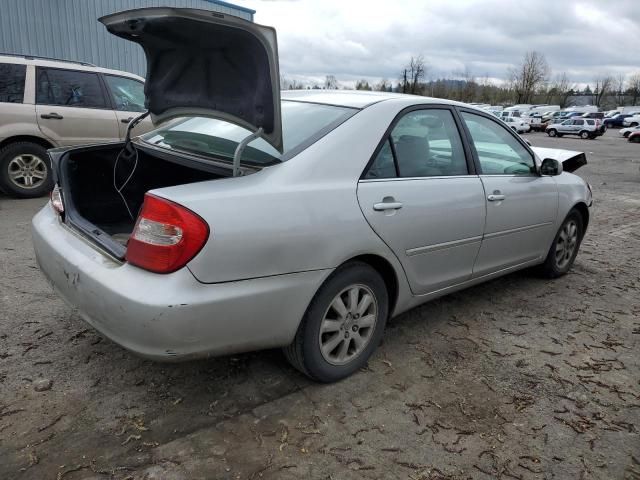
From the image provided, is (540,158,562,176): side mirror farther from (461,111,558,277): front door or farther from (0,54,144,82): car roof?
(0,54,144,82): car roof

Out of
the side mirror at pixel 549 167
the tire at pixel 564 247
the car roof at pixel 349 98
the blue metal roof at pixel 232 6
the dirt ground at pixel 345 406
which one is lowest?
the dirt ground at pixel 345 406

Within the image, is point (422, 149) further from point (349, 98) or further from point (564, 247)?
point (564, 247)

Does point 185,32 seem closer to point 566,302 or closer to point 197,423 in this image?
point 197,423

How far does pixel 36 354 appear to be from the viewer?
9.78 feet

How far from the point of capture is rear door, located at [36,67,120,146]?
Result: 6.83 metres

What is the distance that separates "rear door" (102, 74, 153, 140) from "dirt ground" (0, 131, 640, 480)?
407cm

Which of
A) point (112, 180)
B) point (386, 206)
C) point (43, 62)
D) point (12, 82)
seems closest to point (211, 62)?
point (386, 206)

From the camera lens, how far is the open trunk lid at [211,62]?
236 cm

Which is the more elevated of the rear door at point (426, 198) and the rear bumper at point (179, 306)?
the rear door at point (426, 198)

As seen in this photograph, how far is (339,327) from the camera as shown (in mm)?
2768

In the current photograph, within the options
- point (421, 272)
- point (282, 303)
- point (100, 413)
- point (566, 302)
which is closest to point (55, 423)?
point (100, 413)

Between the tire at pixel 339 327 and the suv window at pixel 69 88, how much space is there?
5923 mm

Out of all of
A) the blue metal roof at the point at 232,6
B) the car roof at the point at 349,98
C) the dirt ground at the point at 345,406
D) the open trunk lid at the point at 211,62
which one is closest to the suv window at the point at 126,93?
the dirt ground at the point at 345,406

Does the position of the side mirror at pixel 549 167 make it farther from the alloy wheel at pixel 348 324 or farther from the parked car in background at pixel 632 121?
the parked car in background at pixel 632 121
